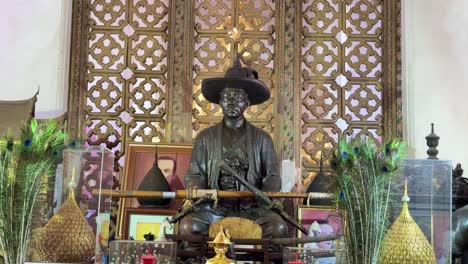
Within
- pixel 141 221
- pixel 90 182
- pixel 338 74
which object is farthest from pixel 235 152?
pixel 90 182

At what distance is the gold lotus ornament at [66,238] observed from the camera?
2740 mm

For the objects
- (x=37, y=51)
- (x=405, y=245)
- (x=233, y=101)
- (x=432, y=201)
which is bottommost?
(x=405, y=245)

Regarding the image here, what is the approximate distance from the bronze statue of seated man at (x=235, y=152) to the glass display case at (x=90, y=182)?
1357mm

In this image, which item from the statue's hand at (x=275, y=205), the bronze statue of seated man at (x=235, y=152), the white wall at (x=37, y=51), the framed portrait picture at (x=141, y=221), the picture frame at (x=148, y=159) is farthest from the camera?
the white wall at (x=37, y=51)

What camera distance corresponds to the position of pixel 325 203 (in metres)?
4.64

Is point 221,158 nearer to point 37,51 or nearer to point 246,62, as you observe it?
point 246,62

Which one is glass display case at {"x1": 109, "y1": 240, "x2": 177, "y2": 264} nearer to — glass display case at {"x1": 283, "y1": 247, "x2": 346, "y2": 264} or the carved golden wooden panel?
glass display case at {"x1": 283, "y1": 247, "x2": 346, "y2": 264}

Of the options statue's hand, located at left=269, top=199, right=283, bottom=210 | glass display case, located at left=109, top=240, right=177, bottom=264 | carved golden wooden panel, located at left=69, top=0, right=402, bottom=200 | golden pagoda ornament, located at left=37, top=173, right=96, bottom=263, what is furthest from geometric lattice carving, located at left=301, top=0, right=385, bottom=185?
golden pagoda ornament, located at left=37, top=173, right=96, bottom=263

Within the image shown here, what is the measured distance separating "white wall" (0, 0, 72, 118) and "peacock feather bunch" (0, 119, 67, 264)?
8.97ft

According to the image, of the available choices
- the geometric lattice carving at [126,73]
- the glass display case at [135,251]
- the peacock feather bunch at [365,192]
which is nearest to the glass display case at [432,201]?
the peacock feather bunch at [365,192]

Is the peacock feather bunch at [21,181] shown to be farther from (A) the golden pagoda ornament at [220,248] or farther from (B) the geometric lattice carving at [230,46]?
(B) the geometric lattice carving at [230,46]

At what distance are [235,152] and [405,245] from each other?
2.09 meters

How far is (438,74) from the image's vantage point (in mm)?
5273

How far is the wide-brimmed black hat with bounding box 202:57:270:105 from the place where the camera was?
4438 millimetres
